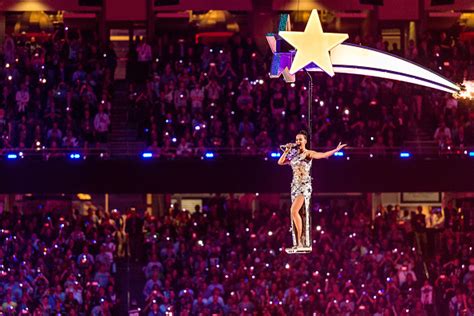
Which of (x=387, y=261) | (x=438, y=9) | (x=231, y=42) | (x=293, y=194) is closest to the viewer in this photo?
(x=293, y=194)

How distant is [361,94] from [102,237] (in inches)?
254

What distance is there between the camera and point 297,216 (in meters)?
16.2

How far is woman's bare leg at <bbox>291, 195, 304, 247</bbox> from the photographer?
16.1 m

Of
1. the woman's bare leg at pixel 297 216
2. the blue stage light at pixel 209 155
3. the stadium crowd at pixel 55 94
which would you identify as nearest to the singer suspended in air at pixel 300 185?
the woman's bare leg at pixel 297 216

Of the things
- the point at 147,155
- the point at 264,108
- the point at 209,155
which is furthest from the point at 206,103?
the point at 147,155

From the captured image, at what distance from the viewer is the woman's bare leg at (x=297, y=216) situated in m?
16.1

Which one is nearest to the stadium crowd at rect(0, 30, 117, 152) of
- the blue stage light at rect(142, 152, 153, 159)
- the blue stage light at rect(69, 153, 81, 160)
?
the blue stage light at rect(69, 153, 81, 160)

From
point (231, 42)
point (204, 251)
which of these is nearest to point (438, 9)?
point (231, 42)

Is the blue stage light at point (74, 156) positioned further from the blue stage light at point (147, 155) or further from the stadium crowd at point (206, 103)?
the blue stage light at point (147, 155)

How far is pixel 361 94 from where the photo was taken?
97.6ft

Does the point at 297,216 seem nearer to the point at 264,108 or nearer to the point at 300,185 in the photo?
the point at 300,185

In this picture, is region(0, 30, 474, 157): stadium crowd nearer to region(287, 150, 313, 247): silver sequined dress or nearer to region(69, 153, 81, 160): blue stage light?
region(69, 153, 81, 160): blue stage light

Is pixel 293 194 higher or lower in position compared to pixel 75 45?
lower

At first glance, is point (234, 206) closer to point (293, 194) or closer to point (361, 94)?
point (361, 94)
